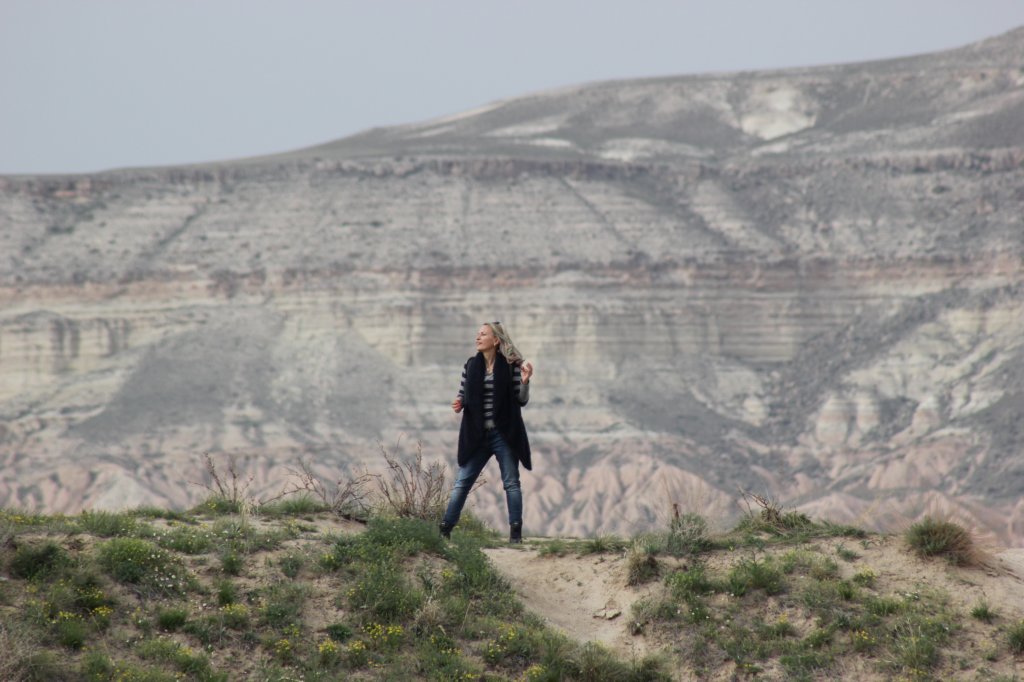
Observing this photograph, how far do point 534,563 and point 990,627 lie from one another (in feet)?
12.6

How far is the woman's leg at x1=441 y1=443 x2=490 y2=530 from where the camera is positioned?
13.2m

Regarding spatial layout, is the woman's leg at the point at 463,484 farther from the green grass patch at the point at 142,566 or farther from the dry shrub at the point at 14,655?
the dry shrub at the point at 14,655

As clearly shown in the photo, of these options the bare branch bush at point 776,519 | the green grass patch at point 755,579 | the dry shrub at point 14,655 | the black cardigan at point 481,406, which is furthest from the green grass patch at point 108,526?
the bare branch bush at point 776,519

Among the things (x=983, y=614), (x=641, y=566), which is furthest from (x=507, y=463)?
(x=983, y=614)

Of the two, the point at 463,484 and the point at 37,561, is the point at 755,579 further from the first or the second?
the point at 37,561

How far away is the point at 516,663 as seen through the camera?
11.5 metres

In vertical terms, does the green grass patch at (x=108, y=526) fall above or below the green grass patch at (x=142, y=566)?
above

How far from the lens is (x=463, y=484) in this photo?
13.2m

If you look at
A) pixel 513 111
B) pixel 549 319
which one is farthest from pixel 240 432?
pixel 513 111

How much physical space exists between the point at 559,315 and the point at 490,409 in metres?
57.3

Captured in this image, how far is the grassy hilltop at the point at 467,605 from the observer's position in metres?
11.1

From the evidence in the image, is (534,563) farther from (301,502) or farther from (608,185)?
(608,185)

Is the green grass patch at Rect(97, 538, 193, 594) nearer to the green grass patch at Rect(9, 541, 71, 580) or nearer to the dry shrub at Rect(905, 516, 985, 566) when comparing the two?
the green grass patch at Rect(9, 541, 71, 580)

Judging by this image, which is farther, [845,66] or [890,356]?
[845,66]
